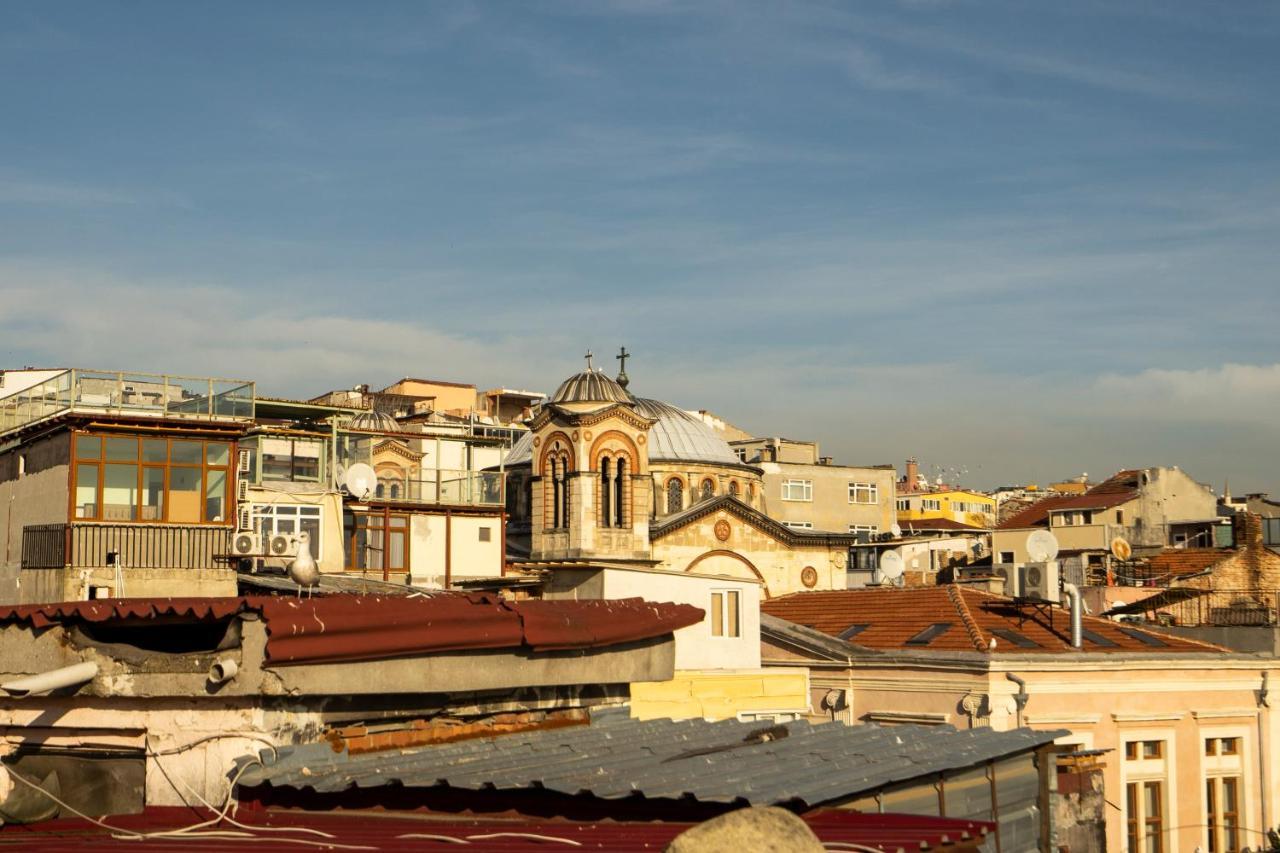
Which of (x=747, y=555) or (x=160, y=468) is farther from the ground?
(x=160, y=468)

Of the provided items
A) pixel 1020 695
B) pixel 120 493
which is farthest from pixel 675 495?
pixel 120 493

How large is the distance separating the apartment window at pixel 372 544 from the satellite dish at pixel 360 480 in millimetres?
2603

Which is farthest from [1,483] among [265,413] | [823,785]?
[823,785]

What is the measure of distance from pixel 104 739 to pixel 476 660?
2984 mm

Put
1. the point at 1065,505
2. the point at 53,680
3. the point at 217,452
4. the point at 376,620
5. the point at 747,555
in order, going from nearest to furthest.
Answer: the point at 53,680 → the point at 376,620 → the point at 217,452 → the point at 747,555 → the point at 1065,505

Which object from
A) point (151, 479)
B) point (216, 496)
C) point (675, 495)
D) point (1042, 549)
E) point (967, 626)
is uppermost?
point (675, 495)

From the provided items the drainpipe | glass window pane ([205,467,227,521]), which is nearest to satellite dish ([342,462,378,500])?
glass window pane ([205,467,227,521])

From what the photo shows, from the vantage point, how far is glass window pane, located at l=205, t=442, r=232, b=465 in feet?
77.9

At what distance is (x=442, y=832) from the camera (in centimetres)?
941

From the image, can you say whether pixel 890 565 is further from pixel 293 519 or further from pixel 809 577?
pixel 809 577

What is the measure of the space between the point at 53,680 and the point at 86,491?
40.2 feet

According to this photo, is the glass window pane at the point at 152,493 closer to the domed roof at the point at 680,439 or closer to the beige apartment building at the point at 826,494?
the domed roof at the point at 680,439

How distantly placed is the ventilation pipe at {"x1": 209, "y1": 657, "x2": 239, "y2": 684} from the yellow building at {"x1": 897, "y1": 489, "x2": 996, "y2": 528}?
291 ft

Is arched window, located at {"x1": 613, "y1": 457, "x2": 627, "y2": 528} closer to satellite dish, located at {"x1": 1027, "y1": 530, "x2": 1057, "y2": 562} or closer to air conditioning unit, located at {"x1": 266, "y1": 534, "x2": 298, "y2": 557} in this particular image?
satellite dish, located at {"x1": 1027, "y1": 530, "x2": 1057, "y2": 562}
